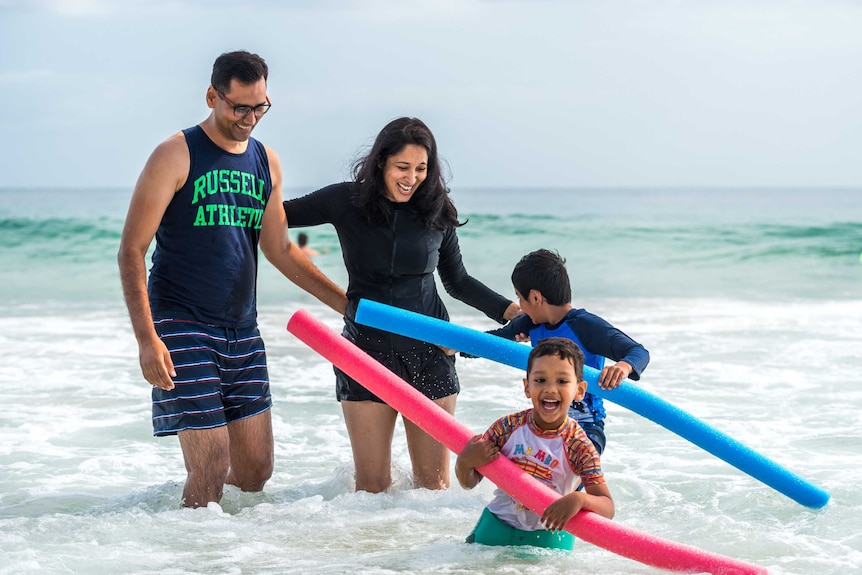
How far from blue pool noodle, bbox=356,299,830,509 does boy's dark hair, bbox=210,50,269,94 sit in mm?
1012

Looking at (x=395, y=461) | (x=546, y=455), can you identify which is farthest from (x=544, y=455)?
(x=395, y=461)

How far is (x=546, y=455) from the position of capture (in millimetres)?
3857

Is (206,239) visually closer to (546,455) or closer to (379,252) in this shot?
(379,252)

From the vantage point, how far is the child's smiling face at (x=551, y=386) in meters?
3.71

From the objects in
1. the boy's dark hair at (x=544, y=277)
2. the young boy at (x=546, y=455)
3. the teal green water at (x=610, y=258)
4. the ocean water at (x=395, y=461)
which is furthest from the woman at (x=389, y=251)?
the teal green water at (x=610, y=258)

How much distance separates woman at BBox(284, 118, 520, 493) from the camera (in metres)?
4.71

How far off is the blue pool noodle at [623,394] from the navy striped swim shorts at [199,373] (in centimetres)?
55

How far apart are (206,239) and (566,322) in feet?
4.90

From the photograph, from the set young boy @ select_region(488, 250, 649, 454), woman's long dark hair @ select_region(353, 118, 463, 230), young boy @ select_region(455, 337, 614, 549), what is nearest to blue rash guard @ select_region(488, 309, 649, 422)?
young boy @ select_region(488, 250, 649, 454)

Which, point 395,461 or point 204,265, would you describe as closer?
point 204,265

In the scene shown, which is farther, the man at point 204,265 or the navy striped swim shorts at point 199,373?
the navy striped swim shorts at point 199,373

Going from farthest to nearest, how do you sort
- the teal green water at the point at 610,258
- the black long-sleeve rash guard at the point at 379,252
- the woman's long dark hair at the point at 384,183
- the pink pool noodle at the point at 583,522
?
the teal green water at the point at 610,258, the black long-sleeve rash guard at the point at 379,252, the woman's long dark hair at the point at 384,183, the pink pool noodle at the point at 583,522

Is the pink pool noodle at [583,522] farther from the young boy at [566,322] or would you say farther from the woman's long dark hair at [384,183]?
the woman's long dark hair at [384,183]

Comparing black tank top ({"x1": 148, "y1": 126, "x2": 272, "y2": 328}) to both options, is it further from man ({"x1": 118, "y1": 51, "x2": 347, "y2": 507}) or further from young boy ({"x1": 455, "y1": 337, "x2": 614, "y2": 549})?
young boy ({"x1": 455, "y1": 337, "x2": 614, "y2": 549})
